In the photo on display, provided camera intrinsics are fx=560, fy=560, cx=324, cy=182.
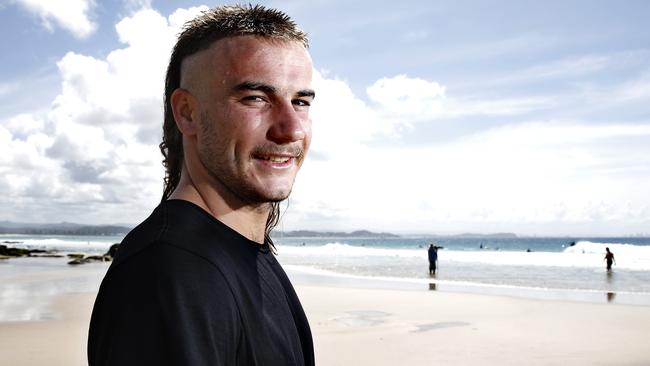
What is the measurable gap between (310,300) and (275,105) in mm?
14652

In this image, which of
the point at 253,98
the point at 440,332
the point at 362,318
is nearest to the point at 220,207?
the point at 253,98

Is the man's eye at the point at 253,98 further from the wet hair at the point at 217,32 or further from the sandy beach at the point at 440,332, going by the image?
the sandy beach at the point at 440,332

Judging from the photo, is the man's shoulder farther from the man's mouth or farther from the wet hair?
the wet hair

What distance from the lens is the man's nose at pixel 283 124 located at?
162cm

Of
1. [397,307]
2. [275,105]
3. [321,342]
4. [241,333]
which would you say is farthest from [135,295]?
[397,307]

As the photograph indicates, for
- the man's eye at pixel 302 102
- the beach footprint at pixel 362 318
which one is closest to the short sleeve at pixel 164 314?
the man's eye at pixel 302 102

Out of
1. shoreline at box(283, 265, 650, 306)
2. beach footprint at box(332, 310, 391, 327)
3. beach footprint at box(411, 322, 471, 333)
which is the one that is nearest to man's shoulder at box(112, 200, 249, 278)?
beach footprint at box(411, 322, 471, 333)

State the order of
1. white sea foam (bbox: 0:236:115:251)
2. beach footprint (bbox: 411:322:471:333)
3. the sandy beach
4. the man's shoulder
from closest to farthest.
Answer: the man's shoulder, the sandy beach, beach footprint (bbox: 411:322:471:333), white sea foam (bbox: 0:236:115:251)

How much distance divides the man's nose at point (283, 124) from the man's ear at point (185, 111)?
230 millimetres

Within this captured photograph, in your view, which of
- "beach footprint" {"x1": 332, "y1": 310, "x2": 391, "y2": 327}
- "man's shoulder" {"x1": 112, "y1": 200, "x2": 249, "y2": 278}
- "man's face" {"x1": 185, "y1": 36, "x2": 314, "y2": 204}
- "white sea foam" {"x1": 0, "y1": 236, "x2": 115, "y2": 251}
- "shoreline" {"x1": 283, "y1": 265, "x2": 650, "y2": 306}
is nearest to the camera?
"man's shoulder" {"x1": 112, "y1": 200, "x2": 249, "y2": 278}

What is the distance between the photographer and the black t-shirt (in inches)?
45.4

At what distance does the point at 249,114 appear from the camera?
5.14ft

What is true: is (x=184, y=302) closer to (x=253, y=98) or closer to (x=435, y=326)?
(x=253, y=98)

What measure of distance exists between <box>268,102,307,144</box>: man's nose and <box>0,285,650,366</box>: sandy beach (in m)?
7.88
